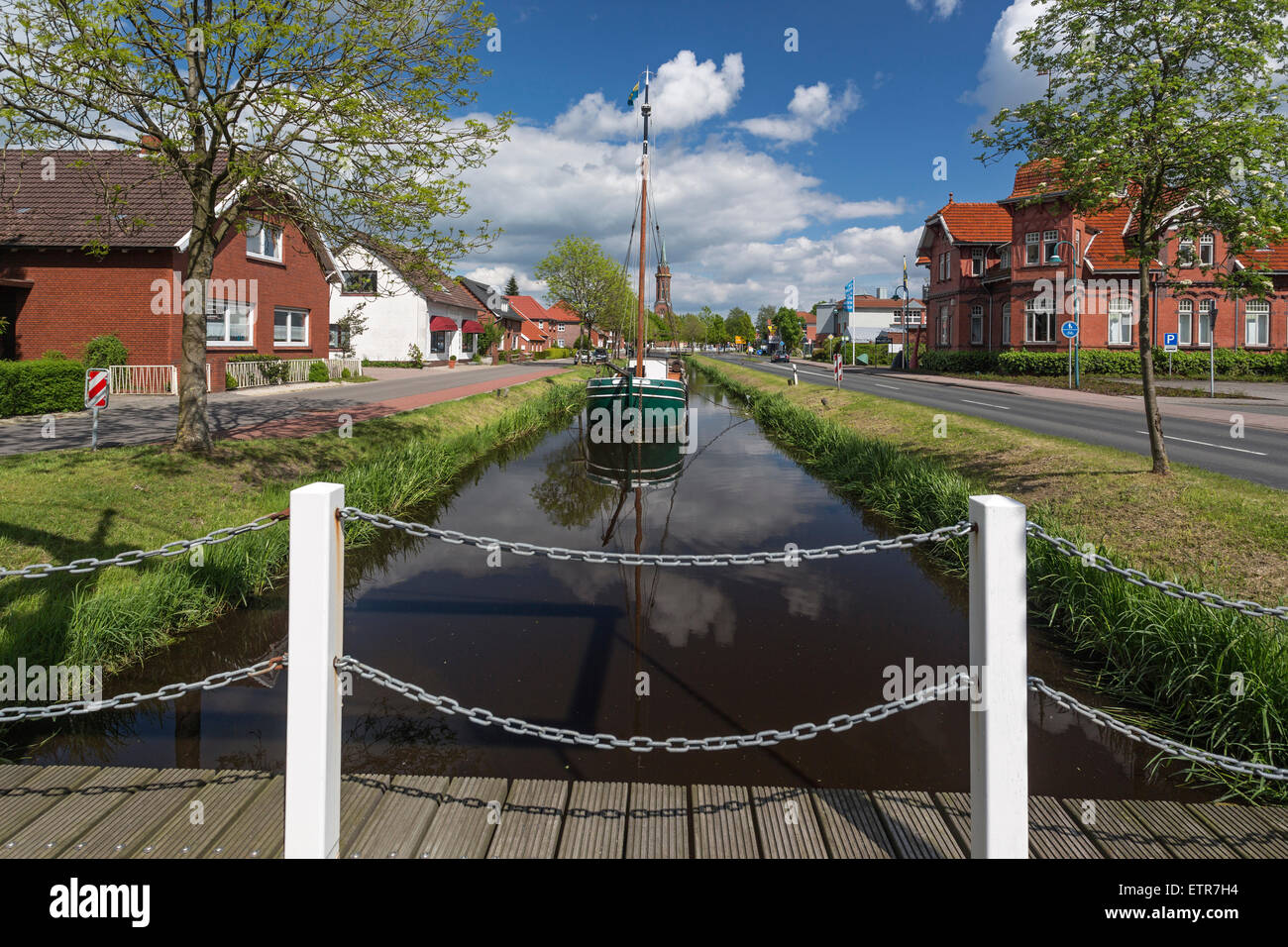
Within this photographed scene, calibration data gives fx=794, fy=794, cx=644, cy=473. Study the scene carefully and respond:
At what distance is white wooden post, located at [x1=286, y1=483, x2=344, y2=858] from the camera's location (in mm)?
2840

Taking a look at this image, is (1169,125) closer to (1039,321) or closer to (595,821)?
(595,821)

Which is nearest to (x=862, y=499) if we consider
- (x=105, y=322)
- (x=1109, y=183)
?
(x=1109, y=183)

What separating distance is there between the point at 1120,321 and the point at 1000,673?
4525cm

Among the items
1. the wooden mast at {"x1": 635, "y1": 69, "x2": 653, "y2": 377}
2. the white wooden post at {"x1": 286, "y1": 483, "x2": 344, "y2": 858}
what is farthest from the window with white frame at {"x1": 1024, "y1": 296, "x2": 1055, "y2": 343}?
the white wooden post at {"x1": 286, "y1": 483, "x2": 344, "y2": 858}

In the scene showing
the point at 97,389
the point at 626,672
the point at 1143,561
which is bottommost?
the point at 626,672

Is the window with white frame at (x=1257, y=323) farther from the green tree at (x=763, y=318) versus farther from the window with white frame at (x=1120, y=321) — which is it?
the green tree at (x=763, y=318)

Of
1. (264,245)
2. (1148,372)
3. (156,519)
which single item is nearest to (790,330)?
(264,245)

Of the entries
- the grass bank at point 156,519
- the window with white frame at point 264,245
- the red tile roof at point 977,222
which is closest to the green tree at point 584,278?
the red tile roof at point 977,222

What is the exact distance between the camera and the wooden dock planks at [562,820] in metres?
3.14

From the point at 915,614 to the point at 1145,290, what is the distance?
5016 mm

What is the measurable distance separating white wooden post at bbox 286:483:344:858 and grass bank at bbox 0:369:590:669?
3.45 metres

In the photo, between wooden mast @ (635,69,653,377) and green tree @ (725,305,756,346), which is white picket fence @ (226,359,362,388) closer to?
wooden mast @ (635,69,653,377)

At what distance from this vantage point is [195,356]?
10828 mm
